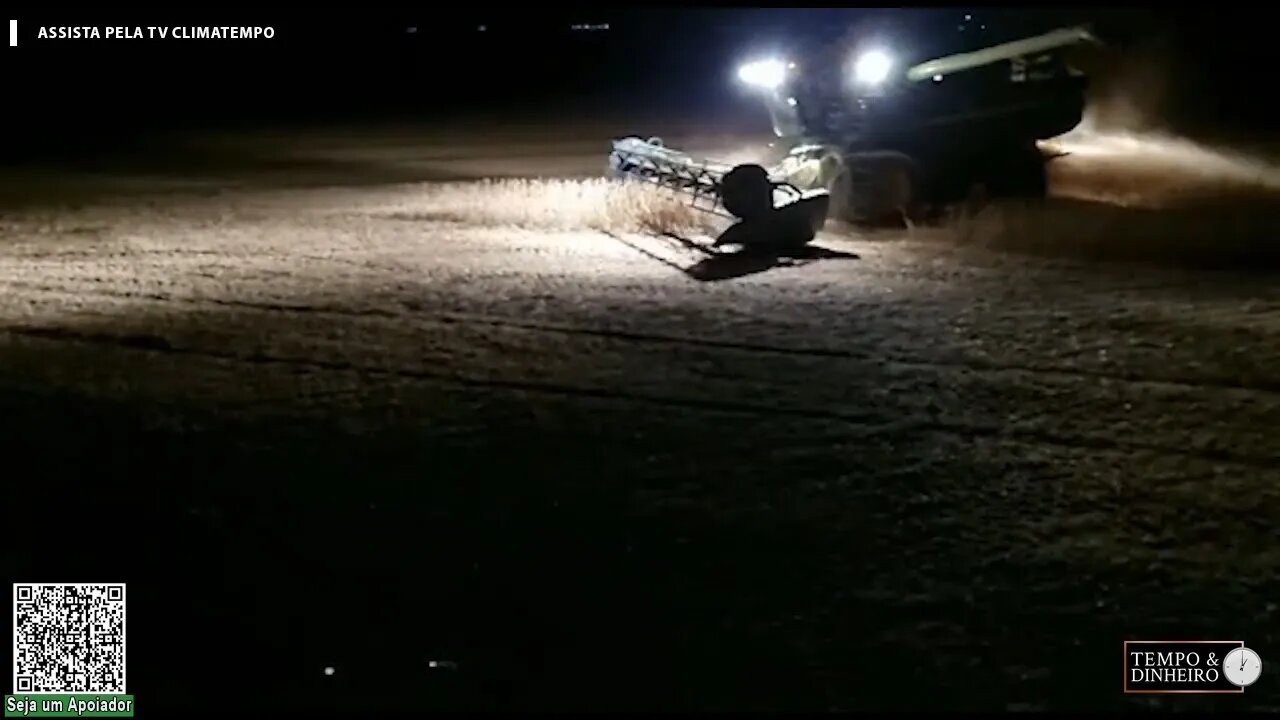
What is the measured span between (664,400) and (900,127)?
441 inches

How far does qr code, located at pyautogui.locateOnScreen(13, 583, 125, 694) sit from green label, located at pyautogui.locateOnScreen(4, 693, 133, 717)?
0.12 feet

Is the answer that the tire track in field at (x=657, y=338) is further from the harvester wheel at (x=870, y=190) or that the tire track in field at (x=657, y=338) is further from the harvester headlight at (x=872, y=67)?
the harvester headlight at (x=872, y=67)

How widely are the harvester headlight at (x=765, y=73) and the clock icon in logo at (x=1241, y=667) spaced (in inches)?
611

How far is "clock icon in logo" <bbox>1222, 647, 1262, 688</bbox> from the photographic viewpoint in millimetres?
5766

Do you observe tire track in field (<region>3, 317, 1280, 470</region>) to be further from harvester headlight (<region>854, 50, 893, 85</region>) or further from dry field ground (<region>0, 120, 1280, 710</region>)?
harvester headlight (<region>854, 50, 893, 85</region>)

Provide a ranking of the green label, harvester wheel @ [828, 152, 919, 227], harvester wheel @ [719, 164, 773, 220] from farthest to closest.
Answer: harvester wheel @ [828, 152, 919, 227]
harvester wheel @ [719, 164, 773, 220]
the green label

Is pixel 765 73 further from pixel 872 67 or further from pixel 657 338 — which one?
pixel 657 338

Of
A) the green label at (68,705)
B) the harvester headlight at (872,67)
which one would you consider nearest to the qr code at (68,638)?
the green label at (68,705)

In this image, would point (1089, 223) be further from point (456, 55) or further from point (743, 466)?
point (456, 55)

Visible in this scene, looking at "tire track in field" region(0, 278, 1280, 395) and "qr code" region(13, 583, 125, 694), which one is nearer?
"qr code" region(13, 583, 125, 694)

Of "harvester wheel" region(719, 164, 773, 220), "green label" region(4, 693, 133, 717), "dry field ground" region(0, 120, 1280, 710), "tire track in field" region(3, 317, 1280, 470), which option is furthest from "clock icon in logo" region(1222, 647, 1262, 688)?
"harvester wheel" region(719, 164, 773, 220)

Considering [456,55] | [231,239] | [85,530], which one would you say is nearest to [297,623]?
[85,530]

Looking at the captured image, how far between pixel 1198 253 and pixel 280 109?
98.3 ft

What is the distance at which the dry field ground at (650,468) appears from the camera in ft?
19.7
